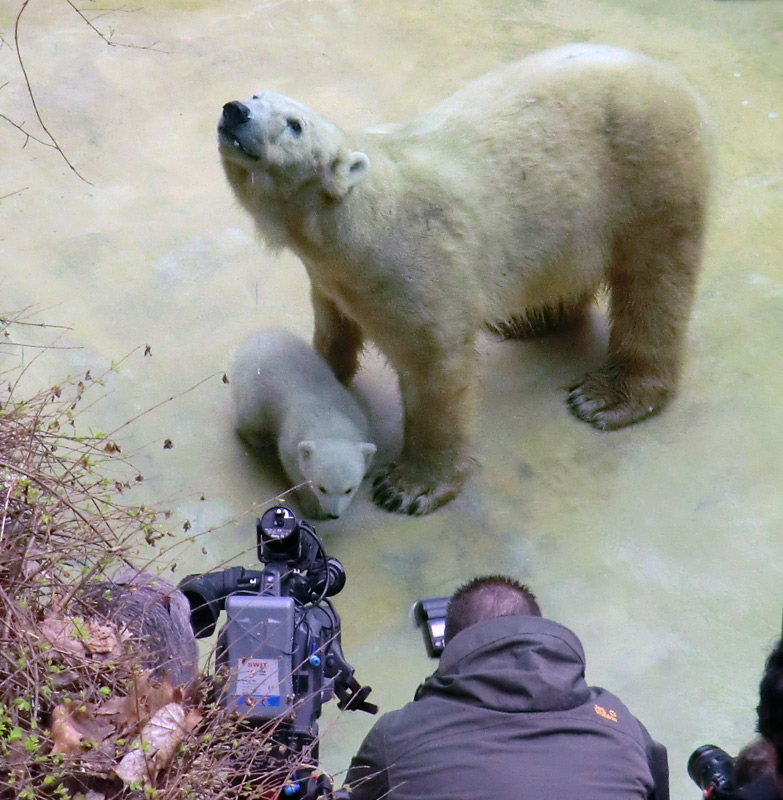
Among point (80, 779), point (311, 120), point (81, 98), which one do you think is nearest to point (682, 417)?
point (311, 120)

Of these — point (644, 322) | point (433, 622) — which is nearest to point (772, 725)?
point (433, 622)

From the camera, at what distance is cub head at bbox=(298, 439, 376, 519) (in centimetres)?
317

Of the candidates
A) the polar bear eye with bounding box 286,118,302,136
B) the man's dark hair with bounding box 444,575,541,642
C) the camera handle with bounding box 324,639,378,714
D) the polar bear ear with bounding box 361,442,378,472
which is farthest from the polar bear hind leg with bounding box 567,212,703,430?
the camera handle with bounding box 324,639,378,714

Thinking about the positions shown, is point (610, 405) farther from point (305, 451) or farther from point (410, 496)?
point (305, 451)

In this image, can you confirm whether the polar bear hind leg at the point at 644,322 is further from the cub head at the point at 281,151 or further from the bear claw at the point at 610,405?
the cub head at the point at 281,151

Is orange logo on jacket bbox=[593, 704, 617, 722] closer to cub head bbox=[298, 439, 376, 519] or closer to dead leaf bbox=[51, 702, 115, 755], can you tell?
dead leaf bbox=[51, 702, 115, 755]

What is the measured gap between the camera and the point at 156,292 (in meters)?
4.11

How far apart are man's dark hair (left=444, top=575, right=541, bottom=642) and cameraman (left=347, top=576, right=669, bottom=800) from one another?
20 centimetres

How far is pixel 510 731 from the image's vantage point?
170 cm

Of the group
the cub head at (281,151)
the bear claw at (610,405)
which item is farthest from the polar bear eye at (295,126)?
the bear claw at (610,405)

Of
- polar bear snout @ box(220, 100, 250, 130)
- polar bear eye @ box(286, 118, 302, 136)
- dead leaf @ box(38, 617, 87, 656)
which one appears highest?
polar bear snout @ box(220, 100, 250, 130)

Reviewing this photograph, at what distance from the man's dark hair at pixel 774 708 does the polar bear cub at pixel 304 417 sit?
167 centimetres

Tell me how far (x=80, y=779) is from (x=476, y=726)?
2.85 ft

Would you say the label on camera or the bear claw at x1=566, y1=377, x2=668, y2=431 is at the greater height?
the label on camera
